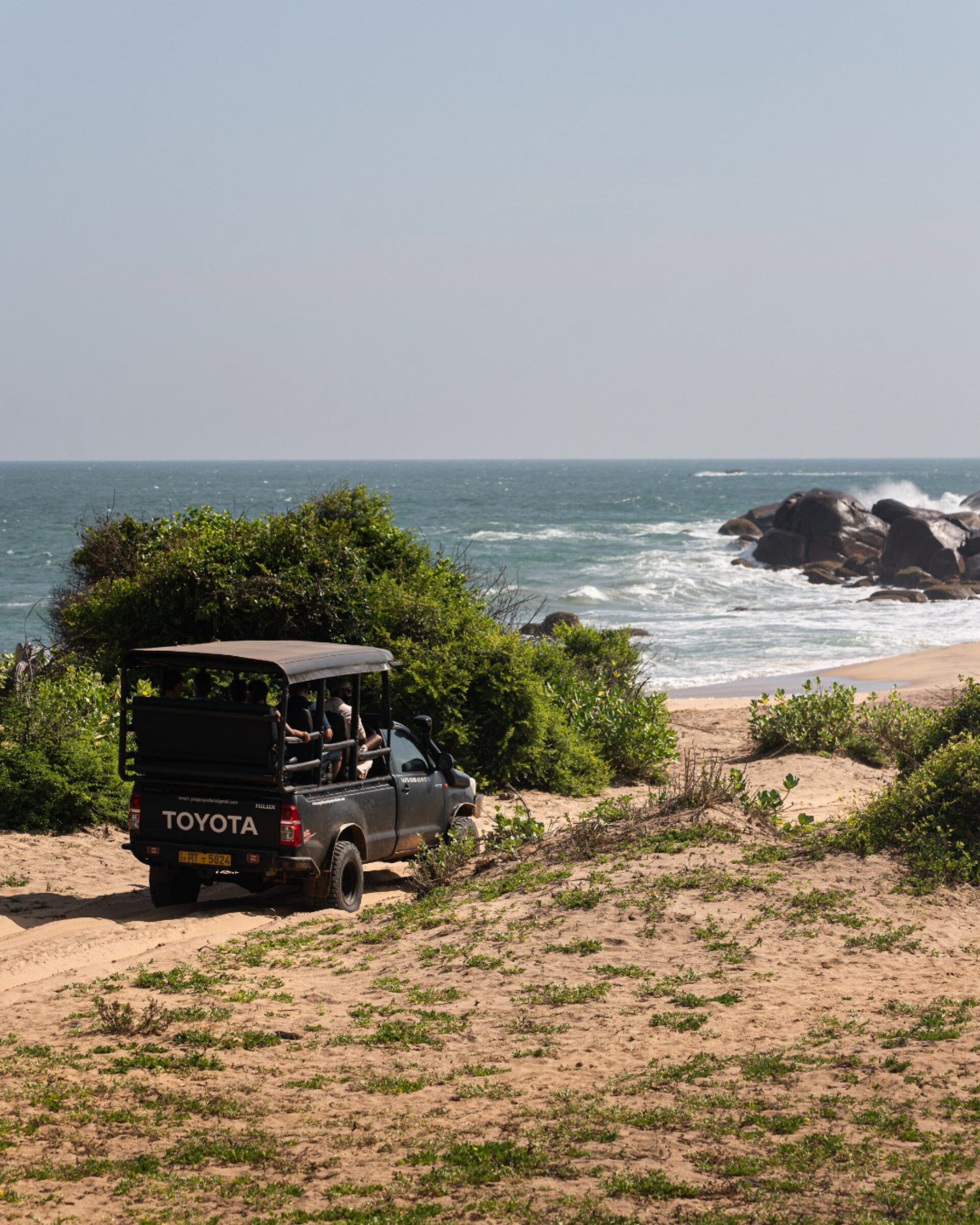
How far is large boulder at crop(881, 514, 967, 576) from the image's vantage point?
60125 millimetres

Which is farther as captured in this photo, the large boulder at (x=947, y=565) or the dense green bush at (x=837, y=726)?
the large boulder at (x=947, y=565)

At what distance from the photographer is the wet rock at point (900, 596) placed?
2080 inches

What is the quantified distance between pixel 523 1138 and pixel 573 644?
16225 mm

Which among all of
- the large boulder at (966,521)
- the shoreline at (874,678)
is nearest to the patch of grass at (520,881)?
the shoreline at (874,678)

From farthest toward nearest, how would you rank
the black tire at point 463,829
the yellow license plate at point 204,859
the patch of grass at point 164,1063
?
the black tire at point 463,829 < the yellow license plate at point 204,859 < the patch of grass at point 164,1063

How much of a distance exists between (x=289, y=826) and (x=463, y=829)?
278 cm

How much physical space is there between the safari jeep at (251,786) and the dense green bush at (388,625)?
5.01m

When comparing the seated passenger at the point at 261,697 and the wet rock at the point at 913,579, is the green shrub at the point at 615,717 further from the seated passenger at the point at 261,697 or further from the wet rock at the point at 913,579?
the wet rock at the point at 913,579

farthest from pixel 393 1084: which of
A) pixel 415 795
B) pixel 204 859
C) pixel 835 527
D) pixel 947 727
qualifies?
pixel 835 527

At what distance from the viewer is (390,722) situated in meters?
11.9

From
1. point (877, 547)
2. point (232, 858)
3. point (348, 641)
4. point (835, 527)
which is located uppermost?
Answer: point (835, 527)

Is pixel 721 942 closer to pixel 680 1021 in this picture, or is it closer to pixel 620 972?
pixel 620 972

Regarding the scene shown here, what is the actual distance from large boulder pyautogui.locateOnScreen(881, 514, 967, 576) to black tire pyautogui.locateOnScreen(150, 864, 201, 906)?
172 ft

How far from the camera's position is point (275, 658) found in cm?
1009
